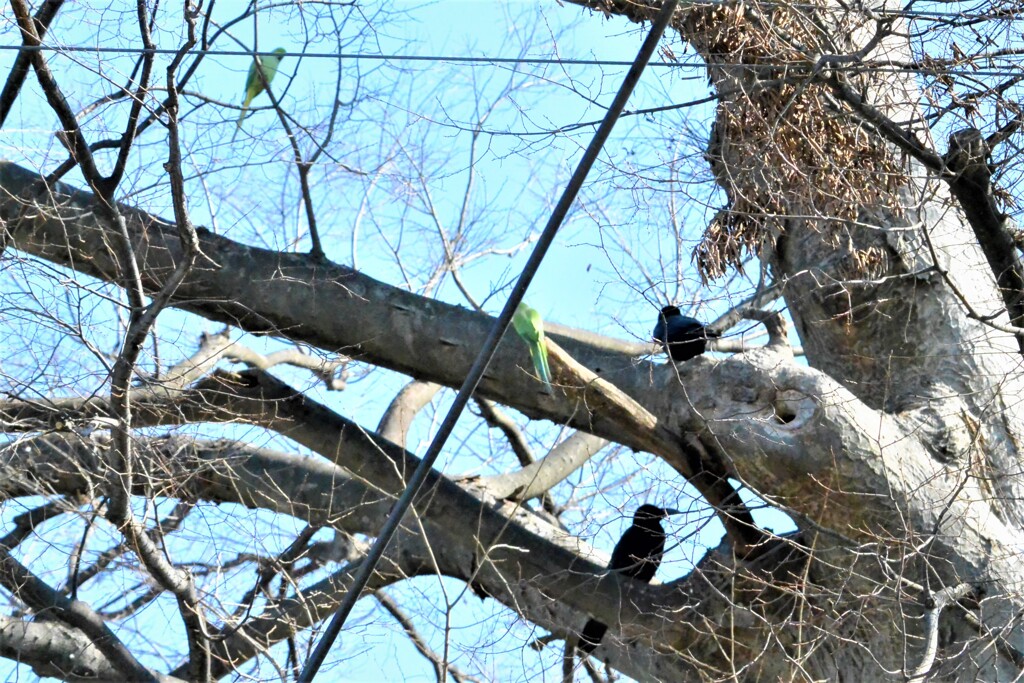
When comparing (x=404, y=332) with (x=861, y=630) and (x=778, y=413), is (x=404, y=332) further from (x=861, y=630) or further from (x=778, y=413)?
(x=861, y=630)

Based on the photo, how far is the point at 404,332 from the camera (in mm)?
4969

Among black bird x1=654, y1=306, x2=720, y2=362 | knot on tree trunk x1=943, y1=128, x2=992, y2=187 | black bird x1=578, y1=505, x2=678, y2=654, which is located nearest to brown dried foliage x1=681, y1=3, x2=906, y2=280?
knot on tree trunk x1=943, y1=128, x2=992, y2=187

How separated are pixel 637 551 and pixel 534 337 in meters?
2.34

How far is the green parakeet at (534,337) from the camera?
474 cm

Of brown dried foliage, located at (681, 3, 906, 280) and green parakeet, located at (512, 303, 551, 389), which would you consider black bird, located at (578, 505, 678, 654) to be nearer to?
green parakeet, located at (512, 303, 551, 389)

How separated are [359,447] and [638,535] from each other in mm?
2014

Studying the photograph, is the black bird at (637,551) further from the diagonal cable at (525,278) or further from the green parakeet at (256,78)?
the diagonal cable at (525,278)

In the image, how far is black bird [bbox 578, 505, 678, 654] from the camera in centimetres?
591

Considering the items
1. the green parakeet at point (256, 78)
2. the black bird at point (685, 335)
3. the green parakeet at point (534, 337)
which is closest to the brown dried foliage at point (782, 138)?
the black bird at point (685, 335)

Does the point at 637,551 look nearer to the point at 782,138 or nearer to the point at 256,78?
the point at 782,138

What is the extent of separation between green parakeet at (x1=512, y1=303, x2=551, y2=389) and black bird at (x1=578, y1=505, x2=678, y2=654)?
139cm

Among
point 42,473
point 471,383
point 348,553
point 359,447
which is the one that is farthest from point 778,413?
point 42,473

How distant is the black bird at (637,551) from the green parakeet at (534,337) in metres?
1.39

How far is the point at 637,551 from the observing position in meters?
6.61
